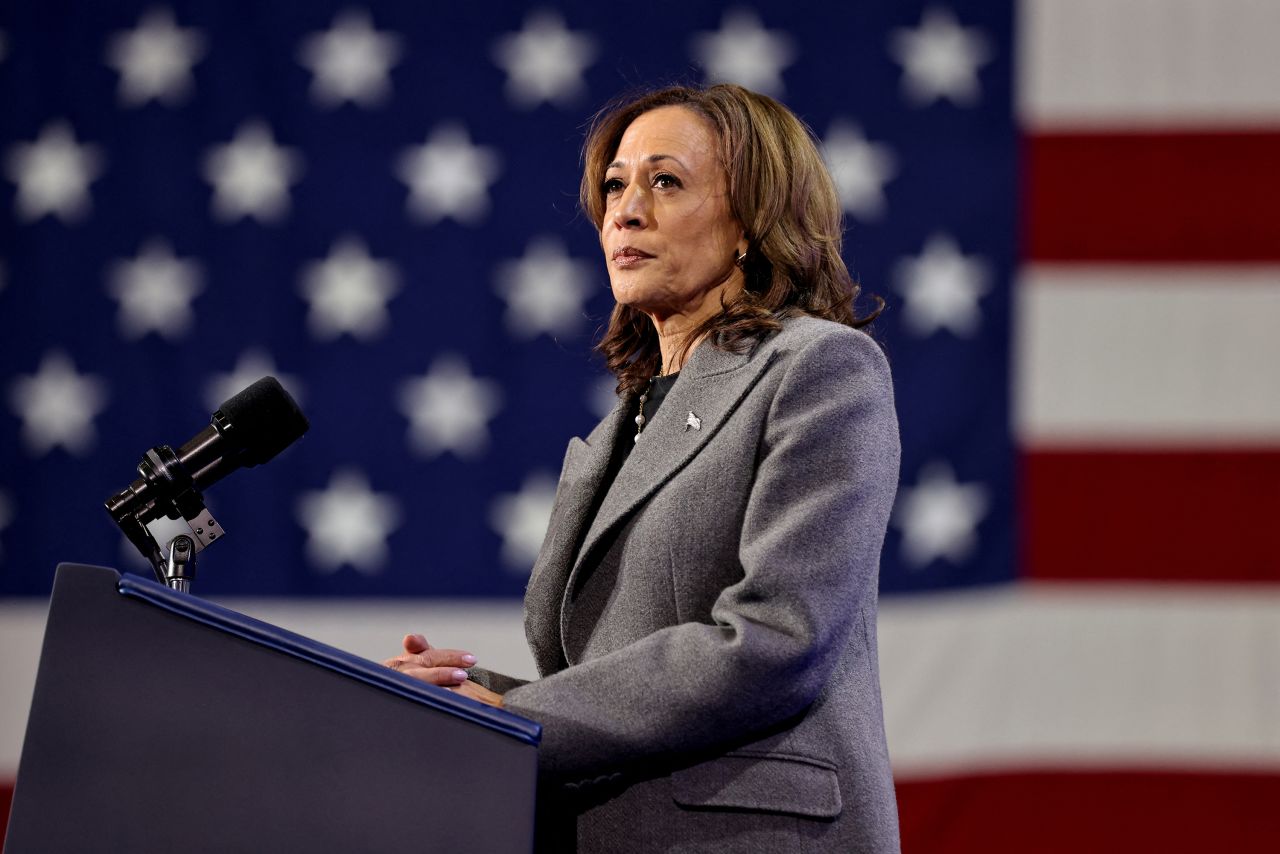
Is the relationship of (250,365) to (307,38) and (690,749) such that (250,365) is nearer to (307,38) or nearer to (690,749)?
(307,38)

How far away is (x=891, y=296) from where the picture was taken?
2881 mm

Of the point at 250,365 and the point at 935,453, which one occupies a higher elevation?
the point at 250,365

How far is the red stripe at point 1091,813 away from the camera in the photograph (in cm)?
276

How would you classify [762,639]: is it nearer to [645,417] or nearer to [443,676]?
[443,676]

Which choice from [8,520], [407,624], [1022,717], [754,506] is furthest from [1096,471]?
[8,520]

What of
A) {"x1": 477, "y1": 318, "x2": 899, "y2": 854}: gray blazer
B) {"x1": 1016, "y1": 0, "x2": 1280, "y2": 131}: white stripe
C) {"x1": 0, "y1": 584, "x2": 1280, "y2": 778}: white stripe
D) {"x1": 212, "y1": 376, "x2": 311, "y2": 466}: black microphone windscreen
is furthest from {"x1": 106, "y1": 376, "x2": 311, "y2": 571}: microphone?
{"x1": 1016, "y1": 0, "x2": 1280, "y2": 131}: white stripe

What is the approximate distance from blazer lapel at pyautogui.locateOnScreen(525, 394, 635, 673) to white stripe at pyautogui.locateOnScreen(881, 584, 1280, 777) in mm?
1320

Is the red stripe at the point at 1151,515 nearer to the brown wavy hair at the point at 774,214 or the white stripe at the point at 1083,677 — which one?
the white stripe at the point at 1083,677

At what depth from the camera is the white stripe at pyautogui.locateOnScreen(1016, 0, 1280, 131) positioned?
115 inches

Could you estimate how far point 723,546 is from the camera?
1401 millimetres

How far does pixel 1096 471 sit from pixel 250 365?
5.91 feet

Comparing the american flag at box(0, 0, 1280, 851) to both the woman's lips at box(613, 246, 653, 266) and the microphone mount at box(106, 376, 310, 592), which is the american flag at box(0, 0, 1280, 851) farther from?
the microphone mount at box(106, 376, 310, 592)

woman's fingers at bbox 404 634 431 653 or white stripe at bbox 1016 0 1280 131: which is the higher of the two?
white stripe at bbox 1016 0 1280 131

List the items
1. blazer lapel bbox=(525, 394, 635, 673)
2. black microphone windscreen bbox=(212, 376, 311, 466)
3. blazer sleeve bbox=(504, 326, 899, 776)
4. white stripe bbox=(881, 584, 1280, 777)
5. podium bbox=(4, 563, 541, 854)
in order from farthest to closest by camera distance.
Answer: white stripe bbox=(881, 584, 1280, 777) < blazer lapel bbox=(525, 394, 635, 673) < black microphone windscreen bbox=(212, 376, 311, 466) < blazer sleeve bbox=(504, 326, 899, 776) < podium bbox=(4, 563, 541, 854)
